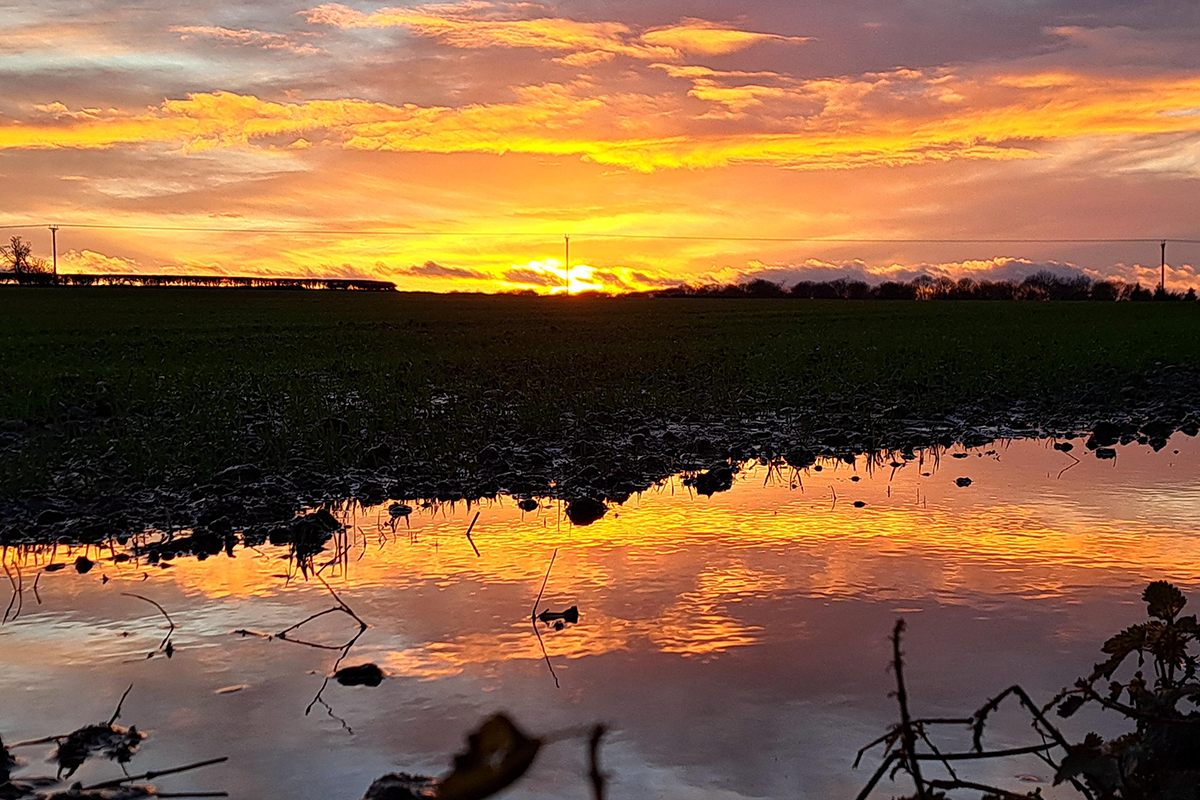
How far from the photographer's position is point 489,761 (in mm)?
657

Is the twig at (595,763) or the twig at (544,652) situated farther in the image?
the twig at (544,652)

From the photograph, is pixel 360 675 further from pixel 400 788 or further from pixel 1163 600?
pixel 1163 600

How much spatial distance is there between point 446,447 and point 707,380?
8.00m

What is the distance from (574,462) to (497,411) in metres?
3.02

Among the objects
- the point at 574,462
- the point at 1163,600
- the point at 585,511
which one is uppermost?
the point at 1163,600

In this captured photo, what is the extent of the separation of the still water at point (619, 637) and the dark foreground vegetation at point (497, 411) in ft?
4.42

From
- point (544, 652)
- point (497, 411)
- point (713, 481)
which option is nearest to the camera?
point (544, 652)

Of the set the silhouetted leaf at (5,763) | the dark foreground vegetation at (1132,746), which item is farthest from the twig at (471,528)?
the dark foreground vegetation at (1132,746)

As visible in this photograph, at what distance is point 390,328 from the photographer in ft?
132

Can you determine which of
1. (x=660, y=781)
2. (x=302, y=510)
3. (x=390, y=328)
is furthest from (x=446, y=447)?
(x=390, y=328)

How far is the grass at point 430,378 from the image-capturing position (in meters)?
11.4

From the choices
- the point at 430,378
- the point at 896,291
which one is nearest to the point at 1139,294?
the point at 896,291

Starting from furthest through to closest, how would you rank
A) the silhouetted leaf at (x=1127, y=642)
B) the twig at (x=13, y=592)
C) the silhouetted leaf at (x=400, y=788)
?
the twig at (x=13, y=592)
the silhouetted leaf at (x=400, y=788)
the silhouetted leaf at (x=1127, y=642)

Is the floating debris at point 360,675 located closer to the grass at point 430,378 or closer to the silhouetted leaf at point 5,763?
the silhouetted leaf at point 5,763
